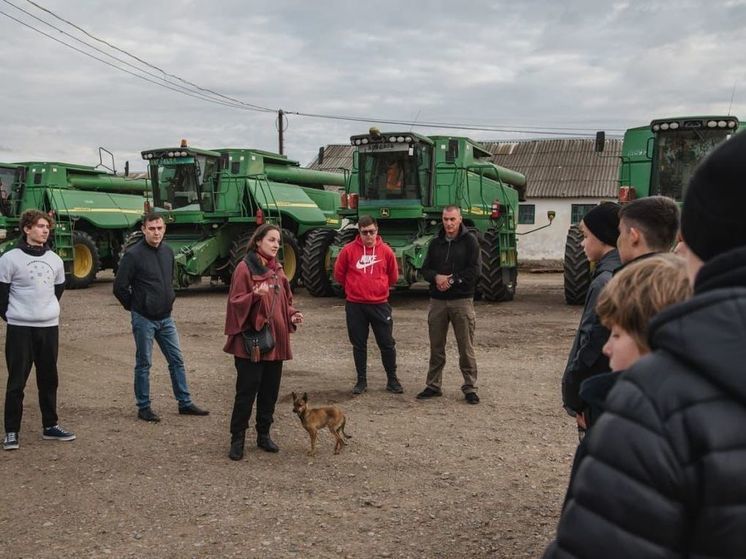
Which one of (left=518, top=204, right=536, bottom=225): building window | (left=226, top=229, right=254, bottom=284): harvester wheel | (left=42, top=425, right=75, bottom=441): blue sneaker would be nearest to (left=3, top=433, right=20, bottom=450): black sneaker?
(left=42, top=425, right=75, bottom=441): blue sneaker

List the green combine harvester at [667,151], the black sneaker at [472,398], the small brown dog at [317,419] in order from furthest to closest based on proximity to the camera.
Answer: the green combine harvester at [667,151] < the black sneaker at [472,398] < the small brown dog at [317,419]

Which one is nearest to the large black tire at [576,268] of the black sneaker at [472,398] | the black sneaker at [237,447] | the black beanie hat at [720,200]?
the black sneaker at [472,398]

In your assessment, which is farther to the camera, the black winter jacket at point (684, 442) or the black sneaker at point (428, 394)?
the black sneaker at point (428, 394)

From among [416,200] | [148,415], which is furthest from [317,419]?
[416,200]

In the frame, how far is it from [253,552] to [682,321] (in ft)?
10.4

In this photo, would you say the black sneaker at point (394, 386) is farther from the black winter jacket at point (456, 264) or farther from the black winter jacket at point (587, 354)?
the black winter jacket at point (587, 354)

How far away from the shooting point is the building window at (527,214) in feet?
100

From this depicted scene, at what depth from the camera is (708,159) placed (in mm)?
1319

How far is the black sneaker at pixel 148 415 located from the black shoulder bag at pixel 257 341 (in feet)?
5.06

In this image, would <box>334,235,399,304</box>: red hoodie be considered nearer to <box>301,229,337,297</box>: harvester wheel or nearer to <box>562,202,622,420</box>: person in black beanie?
<box>562,202,622,420</box>: person in black beanie

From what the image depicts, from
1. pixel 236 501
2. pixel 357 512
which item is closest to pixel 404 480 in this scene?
pixel 357 512

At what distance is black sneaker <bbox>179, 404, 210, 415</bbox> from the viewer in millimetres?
6594

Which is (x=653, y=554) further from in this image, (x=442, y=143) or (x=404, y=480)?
(x=442, y=143)

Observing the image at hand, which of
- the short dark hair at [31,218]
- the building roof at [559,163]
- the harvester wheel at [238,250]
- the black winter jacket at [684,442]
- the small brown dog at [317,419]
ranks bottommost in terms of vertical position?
the small brown dog at [317,419]
